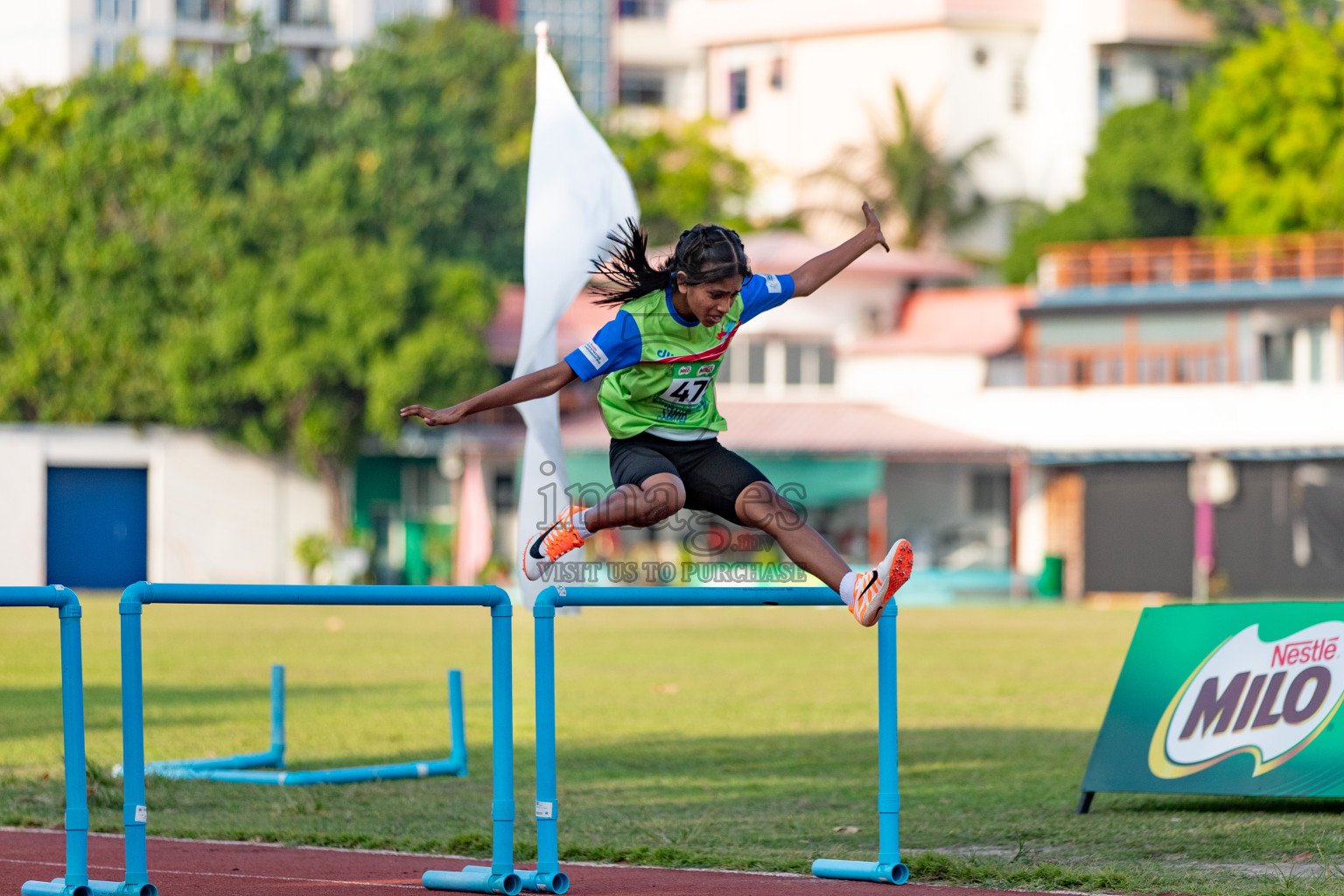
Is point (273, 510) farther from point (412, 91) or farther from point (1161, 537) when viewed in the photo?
point (1161, 537)

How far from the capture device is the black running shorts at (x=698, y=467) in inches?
309

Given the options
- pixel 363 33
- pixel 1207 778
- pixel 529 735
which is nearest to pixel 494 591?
pixel 1207 778

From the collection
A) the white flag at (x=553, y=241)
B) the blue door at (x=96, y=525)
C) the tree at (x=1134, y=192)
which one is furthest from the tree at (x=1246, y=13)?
the white flag at (x=553, y=241)

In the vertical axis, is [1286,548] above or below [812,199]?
below

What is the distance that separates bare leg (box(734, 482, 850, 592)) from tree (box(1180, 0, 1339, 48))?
172 ft

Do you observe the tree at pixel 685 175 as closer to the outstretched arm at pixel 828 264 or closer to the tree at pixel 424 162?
the tree at pixel 424 162

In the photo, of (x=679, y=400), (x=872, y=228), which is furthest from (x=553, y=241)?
(x=679, y=400)

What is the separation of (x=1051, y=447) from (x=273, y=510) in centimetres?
1855

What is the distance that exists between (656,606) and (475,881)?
4.37 ft

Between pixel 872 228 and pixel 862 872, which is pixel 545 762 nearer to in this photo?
pixel 862 872

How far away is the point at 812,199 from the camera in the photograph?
5916 cm

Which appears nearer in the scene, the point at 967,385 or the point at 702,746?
the point at 702,746

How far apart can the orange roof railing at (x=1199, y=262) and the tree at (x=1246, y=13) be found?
13302 millimetres

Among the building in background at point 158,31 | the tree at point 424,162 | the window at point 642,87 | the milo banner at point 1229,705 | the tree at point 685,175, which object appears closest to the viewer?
the milo banner at point 1229,705
